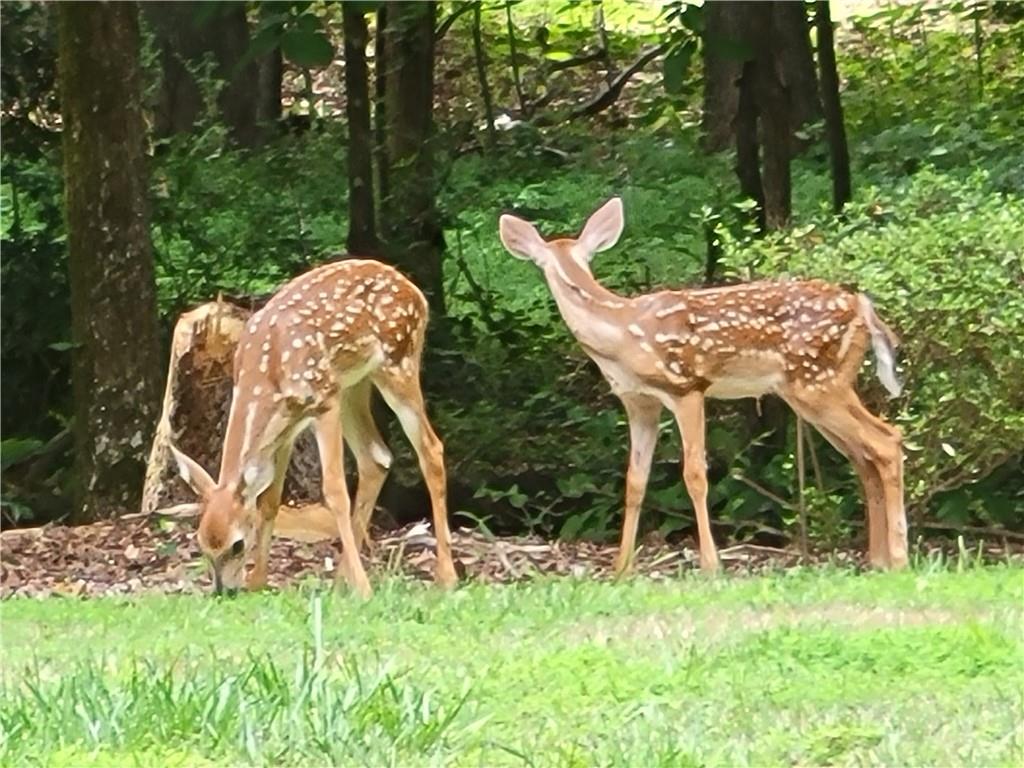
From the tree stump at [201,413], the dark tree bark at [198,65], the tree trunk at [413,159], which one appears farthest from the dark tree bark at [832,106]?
the dark tree bark at [198,65]

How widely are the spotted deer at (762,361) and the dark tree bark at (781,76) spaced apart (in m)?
4.44

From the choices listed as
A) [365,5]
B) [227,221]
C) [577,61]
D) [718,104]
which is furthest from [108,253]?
[577,61]

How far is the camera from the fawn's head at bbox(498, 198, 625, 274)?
9.27 m

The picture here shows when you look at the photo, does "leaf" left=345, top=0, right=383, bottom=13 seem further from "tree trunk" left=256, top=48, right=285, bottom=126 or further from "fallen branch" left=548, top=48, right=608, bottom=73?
"fallen branch" left=548, top=48, right=608, bottom=73

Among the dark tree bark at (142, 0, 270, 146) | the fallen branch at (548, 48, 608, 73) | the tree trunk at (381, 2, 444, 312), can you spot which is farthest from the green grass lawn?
the fallen branch at (548, 48, 608, 73)

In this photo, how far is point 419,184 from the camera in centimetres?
1365

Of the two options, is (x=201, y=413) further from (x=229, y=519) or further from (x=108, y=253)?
(x=229, y=519)

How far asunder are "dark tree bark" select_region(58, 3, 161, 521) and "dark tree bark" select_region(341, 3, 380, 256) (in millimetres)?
1934

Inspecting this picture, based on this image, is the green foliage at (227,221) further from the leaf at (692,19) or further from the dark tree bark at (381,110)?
the leaf at (692,19)

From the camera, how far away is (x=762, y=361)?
8828mm

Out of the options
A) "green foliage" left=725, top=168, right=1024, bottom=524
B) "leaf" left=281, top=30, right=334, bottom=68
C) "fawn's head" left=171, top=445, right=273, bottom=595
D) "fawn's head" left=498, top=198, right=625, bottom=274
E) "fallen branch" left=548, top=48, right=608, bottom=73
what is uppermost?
"fallen branch" left=548, top=48, right=608, bottom=73

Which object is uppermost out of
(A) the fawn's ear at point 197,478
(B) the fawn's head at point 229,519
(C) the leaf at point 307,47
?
(C) the leaf at point 307,47

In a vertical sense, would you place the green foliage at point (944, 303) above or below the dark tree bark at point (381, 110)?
below

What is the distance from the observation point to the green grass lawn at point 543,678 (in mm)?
4770
